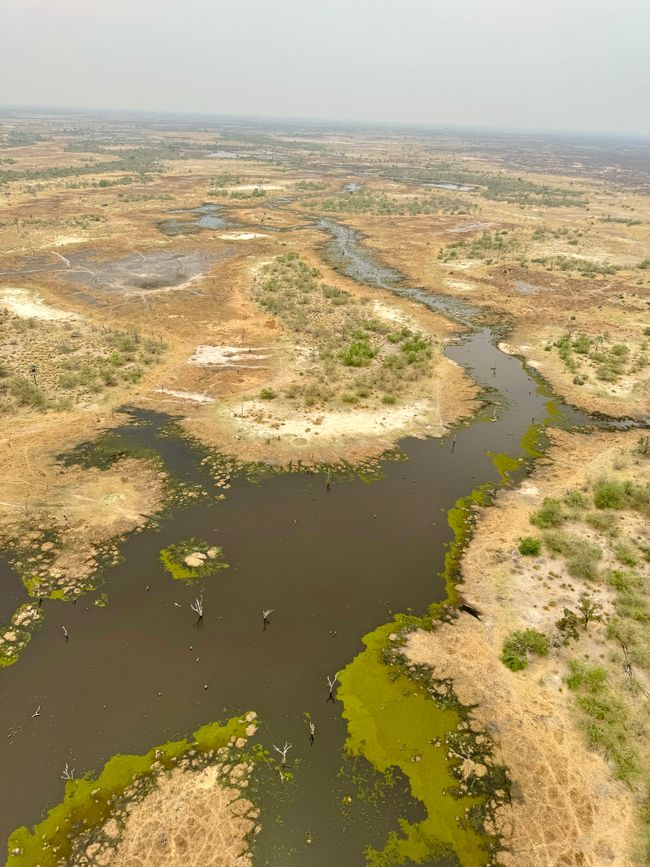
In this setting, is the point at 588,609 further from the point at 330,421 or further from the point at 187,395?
the point at 187,395

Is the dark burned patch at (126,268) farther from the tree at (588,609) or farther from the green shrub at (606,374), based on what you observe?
the tree at (588,609)

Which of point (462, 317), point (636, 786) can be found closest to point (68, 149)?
point (462, 317)

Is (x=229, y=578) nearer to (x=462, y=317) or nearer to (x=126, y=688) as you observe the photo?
(x=126, y=688)

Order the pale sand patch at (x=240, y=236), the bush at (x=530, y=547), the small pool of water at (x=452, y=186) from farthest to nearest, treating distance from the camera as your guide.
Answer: the small pool of water at (x=452, y=186) → the pale sand patch at (x=240, y=236) → the bush at (x=530, y=547)

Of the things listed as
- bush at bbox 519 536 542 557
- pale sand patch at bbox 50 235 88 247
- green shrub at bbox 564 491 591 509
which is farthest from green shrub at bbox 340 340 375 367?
pale sand patch at bbox 50 235 88 247

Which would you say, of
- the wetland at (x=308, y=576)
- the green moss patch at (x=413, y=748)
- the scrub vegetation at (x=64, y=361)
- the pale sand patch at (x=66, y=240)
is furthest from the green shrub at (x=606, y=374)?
the pale sand patch at (x=66, y=240)

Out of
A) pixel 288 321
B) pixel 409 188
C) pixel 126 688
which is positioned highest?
pixel 409 188
